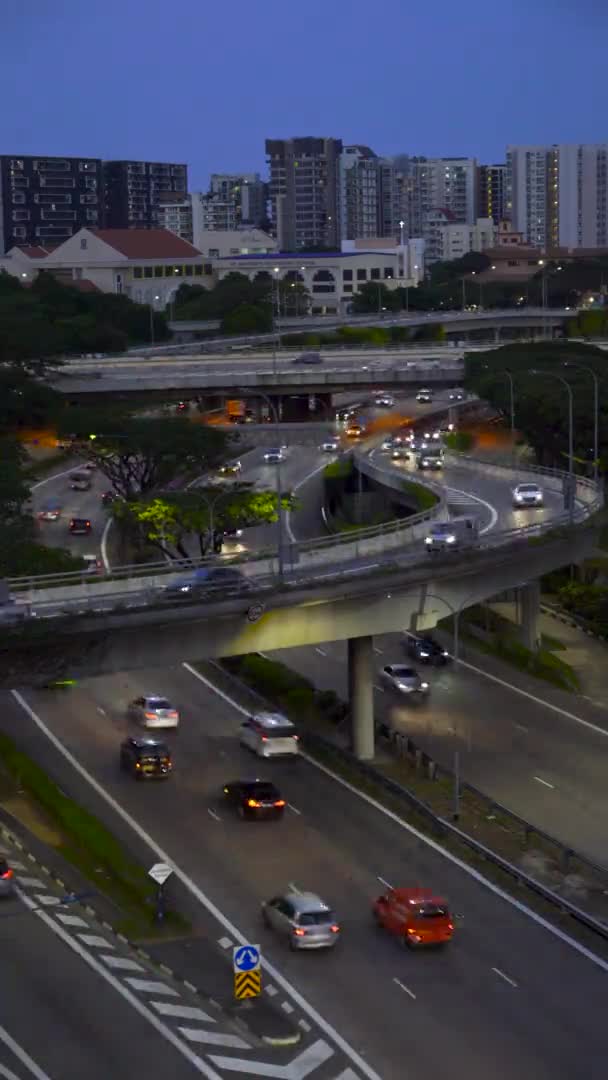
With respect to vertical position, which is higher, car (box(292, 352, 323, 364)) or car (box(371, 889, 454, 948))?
car (box(292, 352, 323, 364))

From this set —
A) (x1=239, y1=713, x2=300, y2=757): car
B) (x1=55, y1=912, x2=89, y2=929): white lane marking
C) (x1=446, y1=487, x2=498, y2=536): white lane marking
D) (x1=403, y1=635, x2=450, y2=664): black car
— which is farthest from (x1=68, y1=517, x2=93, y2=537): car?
(x1=55, y1=912, x2=89, y2=929): white lane marking

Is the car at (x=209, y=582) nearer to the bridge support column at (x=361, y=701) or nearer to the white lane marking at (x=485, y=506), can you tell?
the bridge support column at (x=361, y=701)

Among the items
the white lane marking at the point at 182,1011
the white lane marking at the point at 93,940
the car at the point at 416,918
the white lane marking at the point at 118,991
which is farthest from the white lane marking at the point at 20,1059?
the car at the point at 416,918

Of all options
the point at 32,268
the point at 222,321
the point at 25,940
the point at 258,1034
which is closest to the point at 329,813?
the point at 25,940

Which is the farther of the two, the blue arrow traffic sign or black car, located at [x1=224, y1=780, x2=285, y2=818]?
black car, located at [x1=224, y1=780, x2=285, y2=818]

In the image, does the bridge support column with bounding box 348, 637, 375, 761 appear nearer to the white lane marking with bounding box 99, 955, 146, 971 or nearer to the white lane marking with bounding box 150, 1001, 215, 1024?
the white lane marking with bounding box 99, 955, 146, 971
